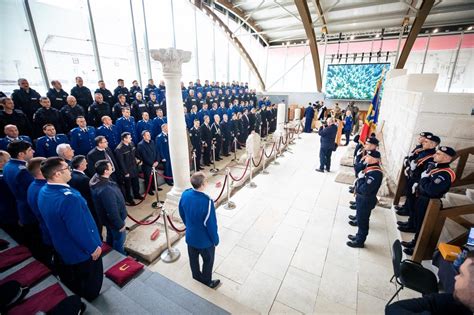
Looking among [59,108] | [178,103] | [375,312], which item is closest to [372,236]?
[375,312]

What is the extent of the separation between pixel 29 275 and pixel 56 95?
5332mm

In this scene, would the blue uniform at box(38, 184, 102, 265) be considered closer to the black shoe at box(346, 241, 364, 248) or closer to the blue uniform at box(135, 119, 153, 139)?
the black shoe at box(346, 241, 364, 248)

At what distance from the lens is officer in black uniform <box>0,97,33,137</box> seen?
464 cm

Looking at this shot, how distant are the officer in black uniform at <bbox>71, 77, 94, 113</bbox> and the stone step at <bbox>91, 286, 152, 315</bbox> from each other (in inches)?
239

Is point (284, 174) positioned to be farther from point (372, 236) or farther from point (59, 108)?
point (59, 108)

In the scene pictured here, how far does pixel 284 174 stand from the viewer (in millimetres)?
7344

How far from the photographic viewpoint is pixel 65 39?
23.4 feet

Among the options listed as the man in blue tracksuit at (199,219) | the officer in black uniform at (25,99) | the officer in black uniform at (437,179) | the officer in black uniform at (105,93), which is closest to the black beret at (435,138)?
the officer in black uniform at (437,179)

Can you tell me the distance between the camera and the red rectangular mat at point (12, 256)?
2.70m

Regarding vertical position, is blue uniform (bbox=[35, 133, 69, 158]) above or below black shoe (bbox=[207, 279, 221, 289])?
above

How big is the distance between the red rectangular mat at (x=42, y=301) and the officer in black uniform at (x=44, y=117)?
14.7 feet

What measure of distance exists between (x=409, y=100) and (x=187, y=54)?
598 cm

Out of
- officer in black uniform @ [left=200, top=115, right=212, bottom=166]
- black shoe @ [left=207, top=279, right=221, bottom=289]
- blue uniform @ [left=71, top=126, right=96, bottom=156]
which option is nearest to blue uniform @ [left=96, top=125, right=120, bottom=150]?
blue uniform @ [left=71, top=126, right=96, bottom=156]

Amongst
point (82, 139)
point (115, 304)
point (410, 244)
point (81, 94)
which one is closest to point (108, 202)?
point (115, 304)
